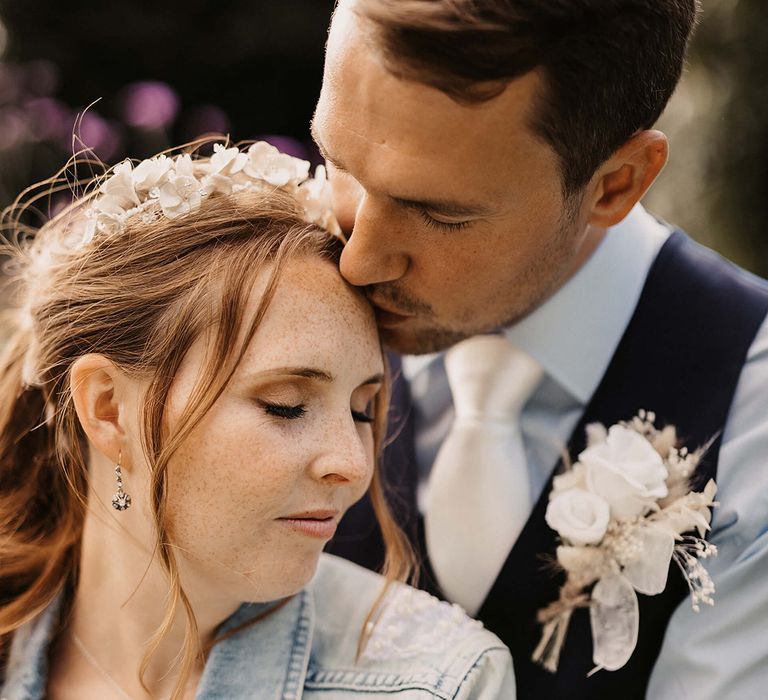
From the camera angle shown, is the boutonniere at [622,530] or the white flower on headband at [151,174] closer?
the white flower on headband at [151,174]

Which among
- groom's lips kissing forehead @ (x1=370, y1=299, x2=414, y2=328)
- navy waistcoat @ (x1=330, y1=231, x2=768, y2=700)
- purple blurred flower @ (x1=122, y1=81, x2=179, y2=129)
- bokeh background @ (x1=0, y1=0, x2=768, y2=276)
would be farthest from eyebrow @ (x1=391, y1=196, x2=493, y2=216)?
purple blurred flower @ (x1=122, y1=81, x2=179, y2=129)

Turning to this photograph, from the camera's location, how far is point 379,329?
7.73ft

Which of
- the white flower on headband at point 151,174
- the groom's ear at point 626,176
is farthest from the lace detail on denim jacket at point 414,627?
the white flower on headband at point 151,174

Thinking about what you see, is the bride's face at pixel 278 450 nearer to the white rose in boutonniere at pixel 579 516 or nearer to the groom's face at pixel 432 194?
the groom's face at pixel 432 194

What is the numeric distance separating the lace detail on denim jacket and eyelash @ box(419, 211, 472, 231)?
854mm

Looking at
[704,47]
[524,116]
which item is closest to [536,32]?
[524,116]

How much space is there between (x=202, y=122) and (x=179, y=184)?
4357 mm

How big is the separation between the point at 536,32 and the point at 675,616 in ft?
4.58

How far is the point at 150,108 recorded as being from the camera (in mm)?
5449

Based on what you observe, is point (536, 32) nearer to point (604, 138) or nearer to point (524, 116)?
point (524, 116)

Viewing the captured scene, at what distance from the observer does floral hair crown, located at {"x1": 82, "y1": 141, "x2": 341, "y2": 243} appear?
2.12 metres

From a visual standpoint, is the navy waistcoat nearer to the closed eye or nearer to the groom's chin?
the groom's chin

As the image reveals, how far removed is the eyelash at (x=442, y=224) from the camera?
2.18 meters

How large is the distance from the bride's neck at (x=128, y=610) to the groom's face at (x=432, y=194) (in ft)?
2.39
